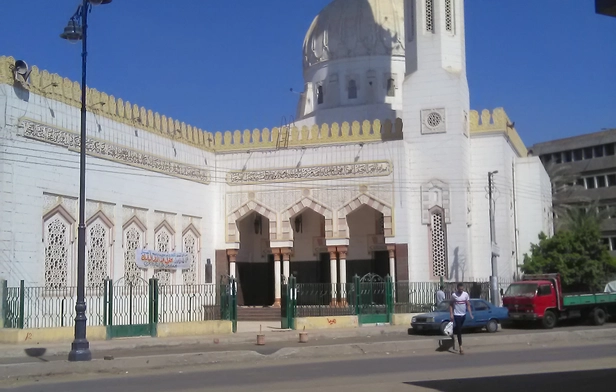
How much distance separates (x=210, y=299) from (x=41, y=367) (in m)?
9.35

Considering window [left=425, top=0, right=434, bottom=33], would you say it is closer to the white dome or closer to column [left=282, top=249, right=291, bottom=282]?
the white dome

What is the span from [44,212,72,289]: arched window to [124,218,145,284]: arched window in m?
2.45

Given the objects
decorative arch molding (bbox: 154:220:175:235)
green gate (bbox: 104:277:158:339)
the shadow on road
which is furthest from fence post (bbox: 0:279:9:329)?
the shadow on road

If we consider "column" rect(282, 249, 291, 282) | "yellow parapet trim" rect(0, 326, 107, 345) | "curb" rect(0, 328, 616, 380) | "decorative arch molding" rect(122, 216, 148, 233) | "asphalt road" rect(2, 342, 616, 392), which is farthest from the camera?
"column" rect(282, 249, 291, 282)

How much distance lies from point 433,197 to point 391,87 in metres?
8.32

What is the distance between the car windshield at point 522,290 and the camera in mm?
20594

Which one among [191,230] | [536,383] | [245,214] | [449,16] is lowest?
[536,383]

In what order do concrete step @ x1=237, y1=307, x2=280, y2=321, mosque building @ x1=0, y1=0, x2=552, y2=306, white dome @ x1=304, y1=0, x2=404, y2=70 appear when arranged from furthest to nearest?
white dome @ x1=304, y1=0, x2=404, y2=70
concrete step @ x1=237, y1=307, x2=280, y2=321
mosque building @ x1=0, y1=0, x2=552, y2=306

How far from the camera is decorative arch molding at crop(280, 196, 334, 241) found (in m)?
25.8

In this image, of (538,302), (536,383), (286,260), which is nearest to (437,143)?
(286,260)

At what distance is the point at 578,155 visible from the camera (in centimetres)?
4891

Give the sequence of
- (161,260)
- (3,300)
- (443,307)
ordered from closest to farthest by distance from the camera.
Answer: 1. (3,300)
2. (443,307)
3. (161,260)

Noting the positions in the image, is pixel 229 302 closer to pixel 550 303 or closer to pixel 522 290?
pixel 522 290

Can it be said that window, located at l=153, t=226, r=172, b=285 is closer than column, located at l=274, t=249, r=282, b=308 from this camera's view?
Yes
